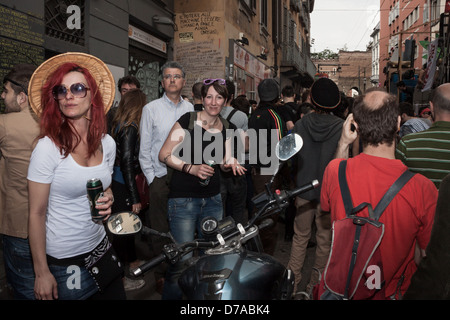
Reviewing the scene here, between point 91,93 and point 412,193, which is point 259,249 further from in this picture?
point 91,93

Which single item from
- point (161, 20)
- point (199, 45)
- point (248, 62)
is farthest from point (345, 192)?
point (248, 62)

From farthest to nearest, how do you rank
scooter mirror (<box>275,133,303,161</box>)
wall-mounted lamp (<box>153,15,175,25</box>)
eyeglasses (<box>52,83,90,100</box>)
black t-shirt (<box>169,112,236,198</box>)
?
wall-mounted lamp (<box>153,15,175,25</box>)
black t-shirt (<box>169,112,236,198</box>)
eyeglasses (<box>52,83,90,100</box>)
scooter mirror (<box>275,133,303,161</box>)

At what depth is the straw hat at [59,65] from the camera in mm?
2309

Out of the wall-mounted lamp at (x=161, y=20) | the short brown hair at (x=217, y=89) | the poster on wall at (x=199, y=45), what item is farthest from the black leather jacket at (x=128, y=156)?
the poster on wall at (x=199, y=45)

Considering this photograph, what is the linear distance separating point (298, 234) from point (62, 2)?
18.6 ft

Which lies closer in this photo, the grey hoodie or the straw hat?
the straw hat

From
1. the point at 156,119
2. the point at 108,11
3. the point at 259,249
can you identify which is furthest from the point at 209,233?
the point at 108,11

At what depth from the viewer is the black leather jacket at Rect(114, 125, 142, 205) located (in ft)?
12.6

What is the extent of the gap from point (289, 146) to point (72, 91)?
1245 mm

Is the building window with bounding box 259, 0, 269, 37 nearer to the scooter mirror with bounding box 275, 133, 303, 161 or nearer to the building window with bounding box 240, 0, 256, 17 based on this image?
the building window with bounding box 240, 0, 256, 17

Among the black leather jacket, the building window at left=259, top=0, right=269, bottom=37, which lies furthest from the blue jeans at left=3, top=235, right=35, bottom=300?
the building window at left=259, top=0, right=269, bottom=37

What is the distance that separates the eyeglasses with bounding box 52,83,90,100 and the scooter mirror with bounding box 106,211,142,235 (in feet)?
2.69

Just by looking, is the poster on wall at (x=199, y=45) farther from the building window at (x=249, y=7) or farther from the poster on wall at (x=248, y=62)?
the building window at (x=249, y=7)

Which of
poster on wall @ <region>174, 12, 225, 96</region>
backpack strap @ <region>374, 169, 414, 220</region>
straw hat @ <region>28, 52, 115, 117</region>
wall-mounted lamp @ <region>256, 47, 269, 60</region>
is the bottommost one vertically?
backpack strap @ <region>374, 169, 414, 220</region>
